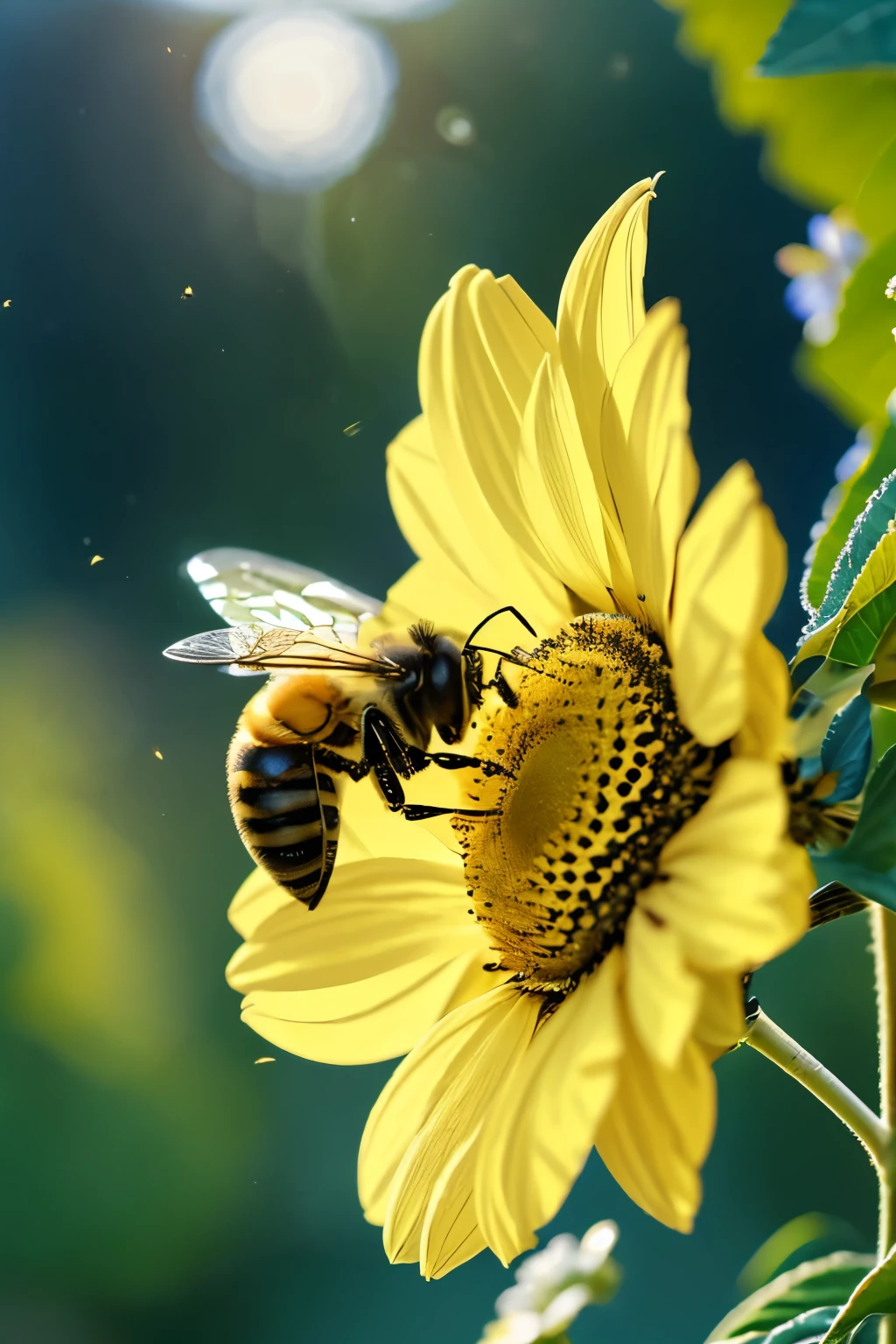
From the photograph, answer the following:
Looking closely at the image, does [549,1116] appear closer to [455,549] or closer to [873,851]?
[873,851]

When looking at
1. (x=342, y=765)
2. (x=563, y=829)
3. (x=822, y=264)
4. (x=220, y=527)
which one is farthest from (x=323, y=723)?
(x=220, y=527)

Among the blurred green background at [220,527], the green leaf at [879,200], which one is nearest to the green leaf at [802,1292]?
the green leaf at [879,200]

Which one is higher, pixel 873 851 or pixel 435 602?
pixel 435 602

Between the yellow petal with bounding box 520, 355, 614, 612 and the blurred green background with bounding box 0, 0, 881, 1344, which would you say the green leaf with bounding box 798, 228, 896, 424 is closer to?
the yellow petal with bounding box 520, 355, 614, 612

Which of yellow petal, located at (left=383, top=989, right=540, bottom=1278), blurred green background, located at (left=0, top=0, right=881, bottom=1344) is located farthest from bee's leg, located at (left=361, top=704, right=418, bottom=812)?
blurred green background, located at (left=0, top=0, right=881, bottom=1344)

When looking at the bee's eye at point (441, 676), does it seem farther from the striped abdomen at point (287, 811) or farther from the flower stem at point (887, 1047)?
the flower stem at point (887, 1047)

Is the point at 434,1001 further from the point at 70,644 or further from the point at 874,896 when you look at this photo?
the point at 70,644

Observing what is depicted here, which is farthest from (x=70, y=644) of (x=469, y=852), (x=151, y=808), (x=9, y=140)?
(x=469, y=852)
